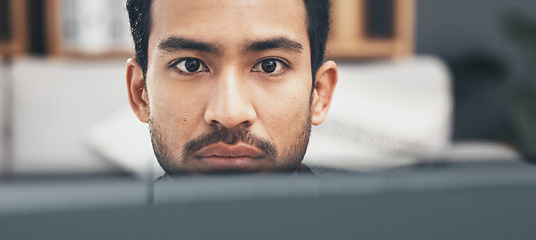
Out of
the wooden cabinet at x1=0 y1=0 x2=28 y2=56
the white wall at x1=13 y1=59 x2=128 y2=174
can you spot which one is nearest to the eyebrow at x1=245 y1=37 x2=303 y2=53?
the white wall at x1=13 y1=59 x2=128 y2=174

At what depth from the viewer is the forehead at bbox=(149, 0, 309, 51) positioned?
0.26ft

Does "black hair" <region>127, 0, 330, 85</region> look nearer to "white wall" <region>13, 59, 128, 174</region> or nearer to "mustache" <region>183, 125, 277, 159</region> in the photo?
"mustache" <region>183, 125, 277, 159</region>

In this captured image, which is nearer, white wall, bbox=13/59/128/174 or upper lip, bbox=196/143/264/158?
upper lip, bbox=196/143/264/158

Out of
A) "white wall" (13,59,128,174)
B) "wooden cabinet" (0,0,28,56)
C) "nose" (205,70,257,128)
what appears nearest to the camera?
"nose" (205,70,257,128)

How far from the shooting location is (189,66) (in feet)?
0.26

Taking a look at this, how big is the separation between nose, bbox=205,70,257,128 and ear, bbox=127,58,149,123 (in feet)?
0.05

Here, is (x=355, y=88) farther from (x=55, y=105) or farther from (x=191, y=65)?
(x=55, y=105)

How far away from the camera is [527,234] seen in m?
0.15

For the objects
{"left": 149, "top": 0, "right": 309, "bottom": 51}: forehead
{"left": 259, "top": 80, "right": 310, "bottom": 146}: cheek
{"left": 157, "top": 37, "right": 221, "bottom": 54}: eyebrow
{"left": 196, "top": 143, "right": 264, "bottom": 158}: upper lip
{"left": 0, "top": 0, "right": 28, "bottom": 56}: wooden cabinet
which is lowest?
{"left": 196, "top": 143, "right": 264, "bottom": 158}: upper lip

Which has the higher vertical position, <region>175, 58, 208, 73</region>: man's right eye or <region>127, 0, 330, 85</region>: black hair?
<region>127, 0, 330, 85</region>: black hair

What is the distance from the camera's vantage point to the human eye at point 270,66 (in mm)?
81

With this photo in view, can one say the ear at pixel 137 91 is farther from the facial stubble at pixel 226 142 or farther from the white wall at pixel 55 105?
the white wall at pixel 55 105

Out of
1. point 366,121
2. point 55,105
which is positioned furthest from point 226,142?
point 55,105

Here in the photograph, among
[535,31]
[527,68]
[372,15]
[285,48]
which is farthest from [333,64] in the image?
[527,68]
